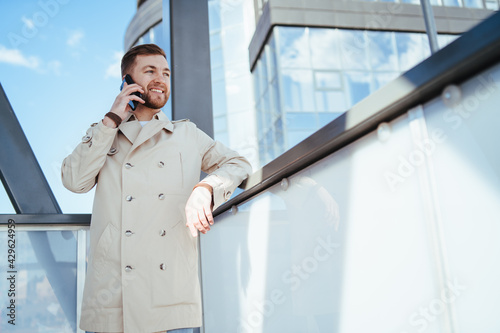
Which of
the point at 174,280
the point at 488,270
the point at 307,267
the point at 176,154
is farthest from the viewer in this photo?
the point at 176,154

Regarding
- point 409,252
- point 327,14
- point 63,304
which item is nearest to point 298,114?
point 327,14

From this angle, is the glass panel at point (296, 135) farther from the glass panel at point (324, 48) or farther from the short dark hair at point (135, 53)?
the short dark hair at point (135, 53)

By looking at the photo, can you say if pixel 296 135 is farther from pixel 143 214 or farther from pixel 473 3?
pixel 143 214

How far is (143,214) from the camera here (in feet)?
5.28

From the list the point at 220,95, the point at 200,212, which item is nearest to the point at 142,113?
the point at 200,212

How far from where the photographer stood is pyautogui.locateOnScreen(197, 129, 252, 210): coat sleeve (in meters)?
1.61

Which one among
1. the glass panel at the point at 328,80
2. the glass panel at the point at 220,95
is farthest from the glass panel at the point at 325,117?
the glass panel at the point at 220,95

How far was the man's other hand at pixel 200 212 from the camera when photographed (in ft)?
4.78

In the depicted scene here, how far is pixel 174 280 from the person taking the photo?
5.08 ft

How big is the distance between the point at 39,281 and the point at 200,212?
4.95 feet

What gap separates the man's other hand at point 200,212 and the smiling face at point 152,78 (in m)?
0.57

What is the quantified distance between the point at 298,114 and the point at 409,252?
17.7m

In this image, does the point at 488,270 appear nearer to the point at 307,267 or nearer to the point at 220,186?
the point at 307,267

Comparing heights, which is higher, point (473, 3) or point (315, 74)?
point (473, 3)
